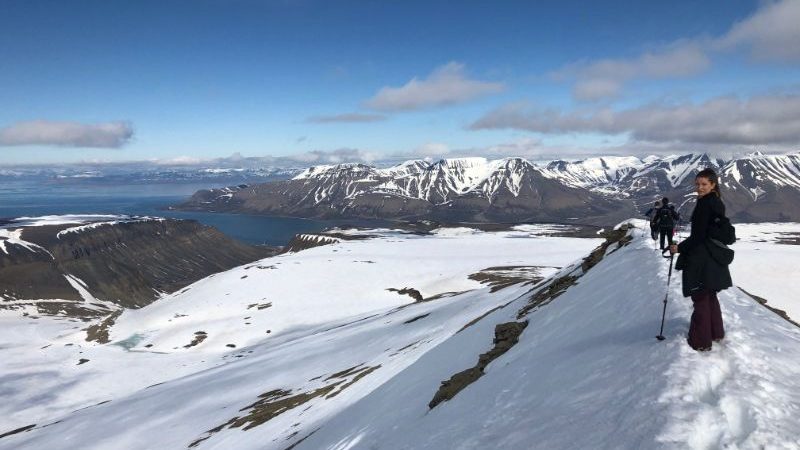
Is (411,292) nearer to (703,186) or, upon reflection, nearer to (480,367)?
(480,367)

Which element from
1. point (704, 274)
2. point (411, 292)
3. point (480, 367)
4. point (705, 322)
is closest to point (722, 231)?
point (704, 274)

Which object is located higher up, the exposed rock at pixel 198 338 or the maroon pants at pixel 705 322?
the maroon pants at pixel 705 322

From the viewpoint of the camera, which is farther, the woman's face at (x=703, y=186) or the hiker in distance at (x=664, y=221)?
the hiker in distance at (x=664, y=221)

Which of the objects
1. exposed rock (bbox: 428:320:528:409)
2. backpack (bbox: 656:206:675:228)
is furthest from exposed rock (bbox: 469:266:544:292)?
exposed rock (bbox: 428:320:528:409)

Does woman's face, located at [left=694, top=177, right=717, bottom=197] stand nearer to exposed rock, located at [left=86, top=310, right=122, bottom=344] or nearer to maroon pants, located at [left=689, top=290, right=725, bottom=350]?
maroon pants, located at [left=689, top=290, right=725, bottom=350]

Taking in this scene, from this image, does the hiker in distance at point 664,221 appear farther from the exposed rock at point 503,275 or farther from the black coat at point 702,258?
the exposed rock at point 503,275

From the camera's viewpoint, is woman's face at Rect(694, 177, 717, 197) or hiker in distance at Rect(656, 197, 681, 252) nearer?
woman's face at Rect(694, 177, 717, 197)

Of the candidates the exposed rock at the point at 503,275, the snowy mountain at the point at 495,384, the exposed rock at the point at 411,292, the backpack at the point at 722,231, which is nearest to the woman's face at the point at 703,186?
the backpack at the point at 722,231
